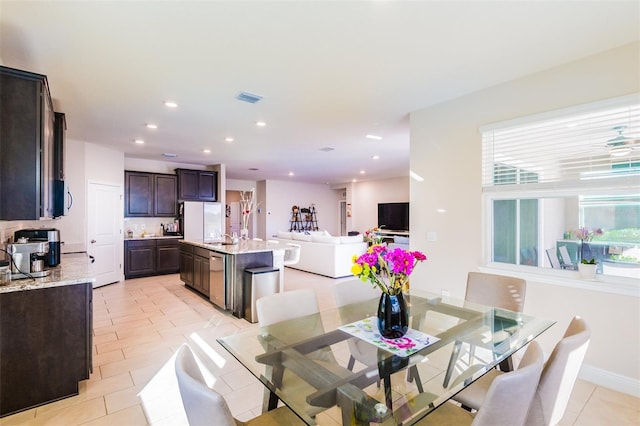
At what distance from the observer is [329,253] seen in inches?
272

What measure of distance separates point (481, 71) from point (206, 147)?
4.93 m

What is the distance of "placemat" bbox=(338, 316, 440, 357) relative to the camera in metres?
1.68

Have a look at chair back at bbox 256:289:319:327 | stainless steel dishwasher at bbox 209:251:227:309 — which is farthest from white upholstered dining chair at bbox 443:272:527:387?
stainless steel dishwasher at bbox 209:251:227:309

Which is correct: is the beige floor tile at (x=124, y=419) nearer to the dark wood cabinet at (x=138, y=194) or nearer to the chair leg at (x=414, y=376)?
the chair leg at (x=414, y=376)

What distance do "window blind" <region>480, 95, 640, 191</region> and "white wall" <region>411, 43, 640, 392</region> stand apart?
0.10m

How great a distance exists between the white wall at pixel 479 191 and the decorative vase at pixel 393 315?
1.98 m

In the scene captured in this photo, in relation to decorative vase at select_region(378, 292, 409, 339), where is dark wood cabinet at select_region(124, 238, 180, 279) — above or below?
below

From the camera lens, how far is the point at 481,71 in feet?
9.48

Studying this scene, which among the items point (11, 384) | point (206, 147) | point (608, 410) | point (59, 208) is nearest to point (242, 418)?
point (11, 384)

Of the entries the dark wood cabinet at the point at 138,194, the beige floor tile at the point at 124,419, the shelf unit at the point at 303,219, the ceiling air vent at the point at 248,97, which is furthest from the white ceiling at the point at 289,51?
the shelf unit at the point at 303,219

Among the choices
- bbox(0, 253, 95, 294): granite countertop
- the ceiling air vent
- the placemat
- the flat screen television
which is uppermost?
the ceiling air vent

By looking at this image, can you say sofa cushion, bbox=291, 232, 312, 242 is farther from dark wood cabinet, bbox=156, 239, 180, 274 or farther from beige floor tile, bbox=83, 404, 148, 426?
beige floor tile, bbox=83, 404, 148, 426

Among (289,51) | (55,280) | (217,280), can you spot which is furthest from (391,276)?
(217,280)

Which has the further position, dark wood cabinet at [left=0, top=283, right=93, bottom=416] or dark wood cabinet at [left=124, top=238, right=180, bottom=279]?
dark wood cabinet at [left=124, top=238, right=180, bottom=279]
